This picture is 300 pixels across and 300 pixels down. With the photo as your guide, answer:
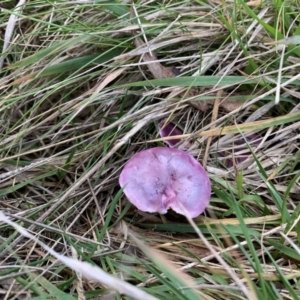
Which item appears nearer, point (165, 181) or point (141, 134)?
point (165, 181)

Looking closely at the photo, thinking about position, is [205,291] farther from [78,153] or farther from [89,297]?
[78,153]

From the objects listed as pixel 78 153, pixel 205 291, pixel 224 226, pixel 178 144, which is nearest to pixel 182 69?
pixel 178 144

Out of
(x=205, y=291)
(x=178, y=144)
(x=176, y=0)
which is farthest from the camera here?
(x=176, y=0)
